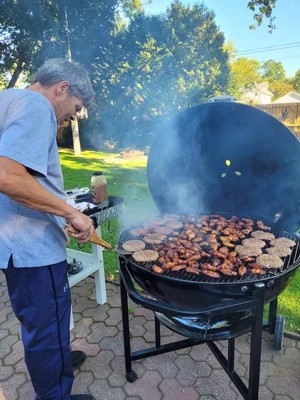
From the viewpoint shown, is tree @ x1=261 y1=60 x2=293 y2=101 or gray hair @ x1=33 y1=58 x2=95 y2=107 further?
tree @ x1=261 y1=60 x2=293 y2=101

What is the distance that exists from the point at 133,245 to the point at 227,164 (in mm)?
1135

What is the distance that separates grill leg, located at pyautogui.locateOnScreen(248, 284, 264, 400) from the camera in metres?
1.49

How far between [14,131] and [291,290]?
3375mm

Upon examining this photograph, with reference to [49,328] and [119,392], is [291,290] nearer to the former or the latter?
[119,392]

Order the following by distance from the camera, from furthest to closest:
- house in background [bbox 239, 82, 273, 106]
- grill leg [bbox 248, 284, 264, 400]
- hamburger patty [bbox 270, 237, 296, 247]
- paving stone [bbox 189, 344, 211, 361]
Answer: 1. house in background [bbox 239, 82, 273, 106]
2. paving stone [bbox 189, 344, 211, 361]
3. hamburger patty [bbox 270, 237, 296, 247]
4. grill leg [bbox 248, 284, 264, 400]

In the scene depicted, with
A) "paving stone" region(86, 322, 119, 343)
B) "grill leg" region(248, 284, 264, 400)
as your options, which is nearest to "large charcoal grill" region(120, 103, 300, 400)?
"grill leg" region(248, 284, 264, 400)

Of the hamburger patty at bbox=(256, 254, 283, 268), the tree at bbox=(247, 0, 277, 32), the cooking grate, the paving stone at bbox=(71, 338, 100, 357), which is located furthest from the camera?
the tree at bbox=(247, 0, 277, 32)

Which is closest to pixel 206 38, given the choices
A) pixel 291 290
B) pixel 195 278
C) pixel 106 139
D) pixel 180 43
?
pixel 180 43

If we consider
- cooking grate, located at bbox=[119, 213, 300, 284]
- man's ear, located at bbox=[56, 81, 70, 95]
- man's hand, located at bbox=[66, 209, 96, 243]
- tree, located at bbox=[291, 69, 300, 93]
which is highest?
tree, located at bbox=[291, 69, 300, 93]

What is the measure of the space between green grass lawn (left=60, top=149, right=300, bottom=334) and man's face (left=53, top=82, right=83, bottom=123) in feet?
3.99

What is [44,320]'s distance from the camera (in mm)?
1688

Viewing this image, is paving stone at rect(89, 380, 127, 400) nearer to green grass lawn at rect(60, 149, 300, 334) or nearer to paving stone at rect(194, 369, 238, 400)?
paving stone at rect(194, 369, 238, 400)

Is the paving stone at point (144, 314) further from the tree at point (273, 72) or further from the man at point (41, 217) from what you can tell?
the tree at point (273, 72)

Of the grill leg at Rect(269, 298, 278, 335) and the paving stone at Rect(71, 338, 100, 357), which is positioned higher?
the grill leg at Rect(269, 298, 278, 335)
